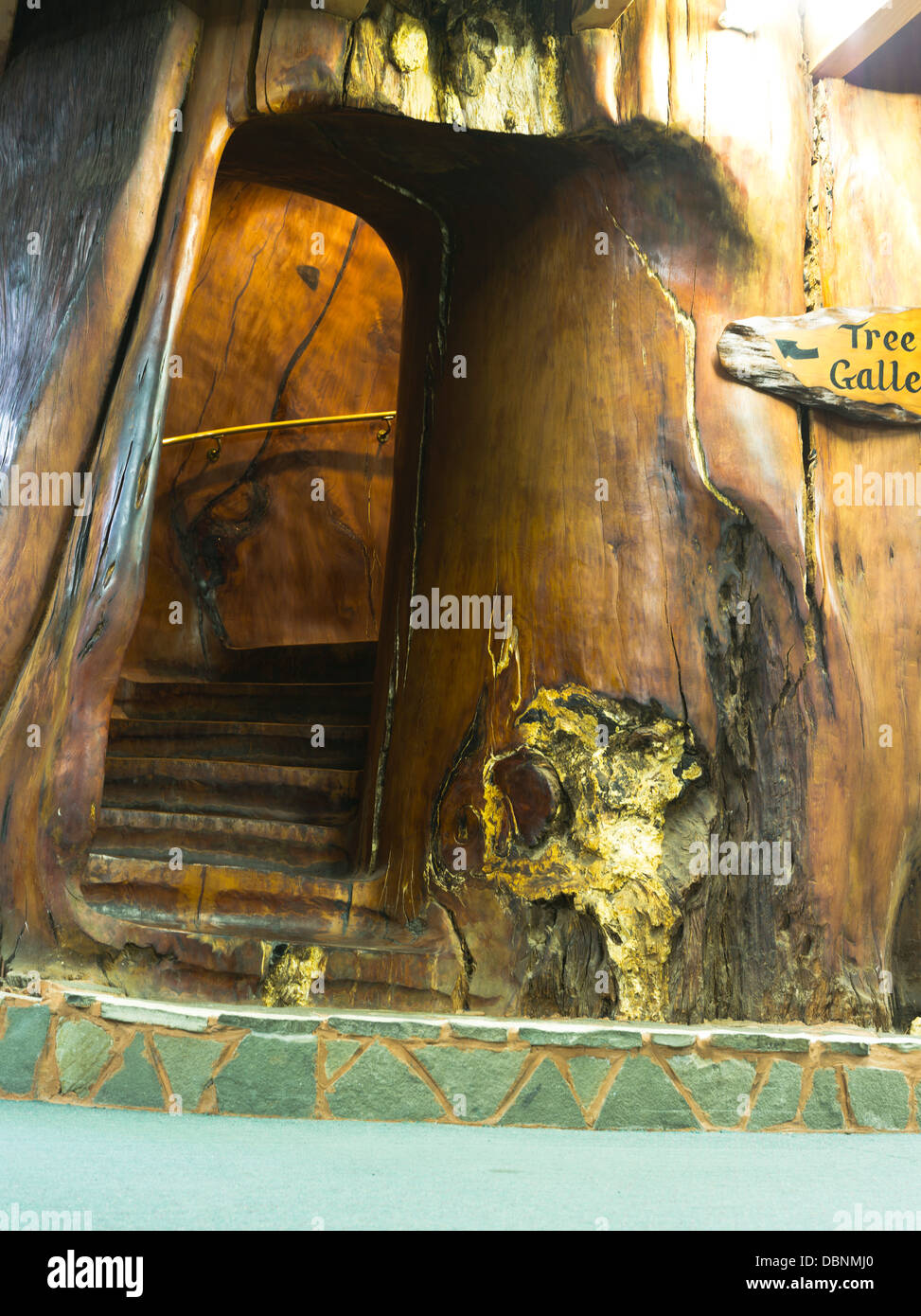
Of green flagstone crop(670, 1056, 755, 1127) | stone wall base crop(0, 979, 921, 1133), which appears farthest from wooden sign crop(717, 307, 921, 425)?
green flagstone crop(670, 1056, 755, 1127)

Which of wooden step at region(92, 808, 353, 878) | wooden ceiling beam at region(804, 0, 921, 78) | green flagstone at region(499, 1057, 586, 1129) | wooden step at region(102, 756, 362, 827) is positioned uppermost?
wooden ceiling beam at region(804, 0, 921, 78)

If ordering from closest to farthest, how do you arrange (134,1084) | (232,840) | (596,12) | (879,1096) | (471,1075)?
(134,1084) → (471,1075) → (879,1096) → (596,12) → (232,840)

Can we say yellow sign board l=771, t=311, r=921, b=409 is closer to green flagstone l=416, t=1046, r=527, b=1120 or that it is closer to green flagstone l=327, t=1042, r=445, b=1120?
green flagstone l=416, t=1046, r=527, b=1120

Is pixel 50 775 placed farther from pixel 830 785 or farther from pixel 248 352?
pixel 248 352

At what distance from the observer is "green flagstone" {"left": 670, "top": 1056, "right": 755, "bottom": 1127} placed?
332cm

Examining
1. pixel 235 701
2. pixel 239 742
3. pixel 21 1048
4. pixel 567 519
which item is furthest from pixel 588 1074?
pixel 235 701

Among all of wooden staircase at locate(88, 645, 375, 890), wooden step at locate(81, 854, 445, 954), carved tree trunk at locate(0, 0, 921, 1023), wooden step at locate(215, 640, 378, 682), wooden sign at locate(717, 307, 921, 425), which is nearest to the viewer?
carved tree trunk at locate(0, 0, 921, 1023)

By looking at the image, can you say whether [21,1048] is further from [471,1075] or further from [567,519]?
[567,519]

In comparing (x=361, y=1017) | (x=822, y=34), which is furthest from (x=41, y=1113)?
(x=822, y=34)

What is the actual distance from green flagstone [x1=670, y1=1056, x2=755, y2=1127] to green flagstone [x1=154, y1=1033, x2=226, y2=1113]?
1264 millimetres

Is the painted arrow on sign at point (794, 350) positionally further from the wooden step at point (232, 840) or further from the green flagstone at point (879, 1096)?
the wooden step at point (232, 840)

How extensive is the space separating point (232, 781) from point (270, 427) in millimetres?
3113

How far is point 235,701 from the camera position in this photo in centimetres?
605

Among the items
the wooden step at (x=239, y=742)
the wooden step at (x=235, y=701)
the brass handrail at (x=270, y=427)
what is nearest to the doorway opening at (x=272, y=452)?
the brass handrail at (x=270, y=427)
